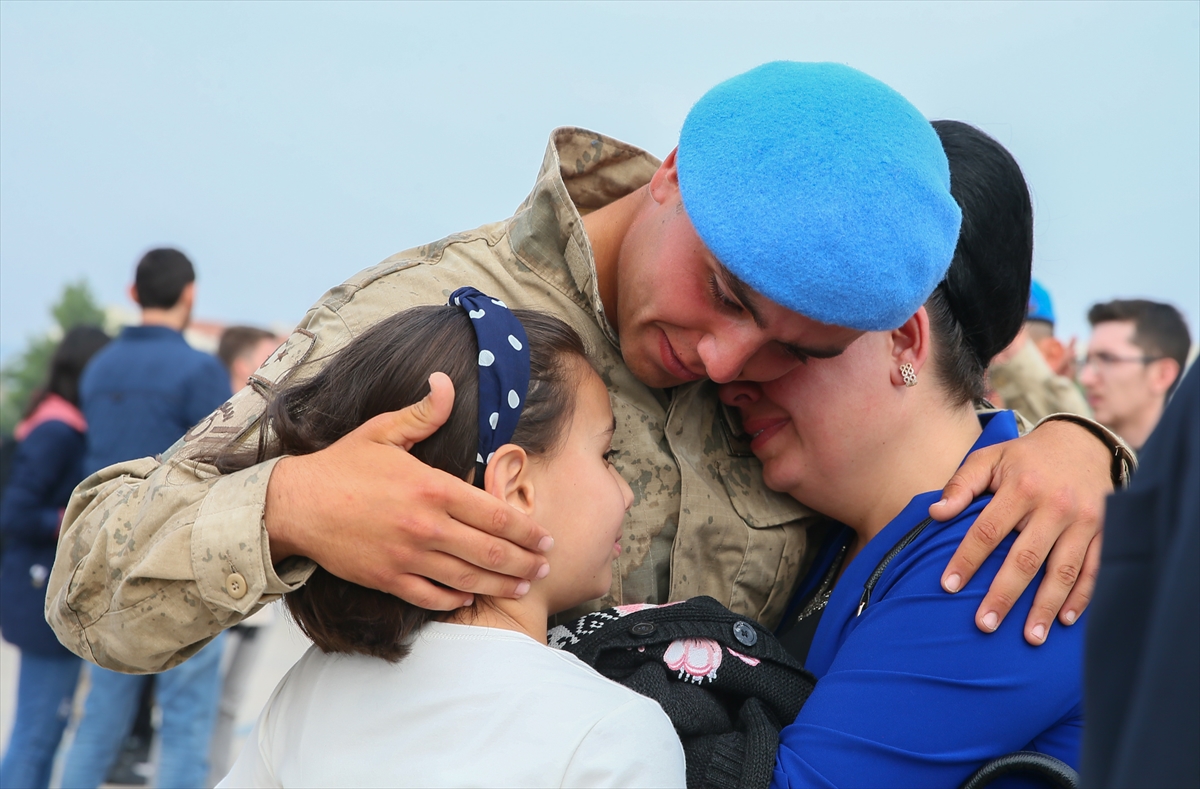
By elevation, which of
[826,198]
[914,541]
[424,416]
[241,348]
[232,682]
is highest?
[826,198]

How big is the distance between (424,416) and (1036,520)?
39.9 inches

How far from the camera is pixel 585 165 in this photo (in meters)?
2.29

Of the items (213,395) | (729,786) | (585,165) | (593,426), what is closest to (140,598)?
(593,426)

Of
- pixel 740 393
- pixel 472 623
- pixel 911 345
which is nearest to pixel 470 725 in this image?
pixel 472 623

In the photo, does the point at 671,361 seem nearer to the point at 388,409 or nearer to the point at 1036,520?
the point at 388,409

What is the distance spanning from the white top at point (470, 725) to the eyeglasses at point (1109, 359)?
4.81m

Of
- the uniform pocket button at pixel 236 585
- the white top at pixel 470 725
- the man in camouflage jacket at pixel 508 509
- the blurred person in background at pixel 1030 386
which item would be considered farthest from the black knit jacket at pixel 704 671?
the blurred person in background at pixel 1030 386

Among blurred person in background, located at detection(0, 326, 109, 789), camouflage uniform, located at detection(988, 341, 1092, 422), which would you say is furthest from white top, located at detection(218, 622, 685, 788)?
camouflage uniform, located at detection(988, 341, 1092, 422)

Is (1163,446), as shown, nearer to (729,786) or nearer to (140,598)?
(729,786)

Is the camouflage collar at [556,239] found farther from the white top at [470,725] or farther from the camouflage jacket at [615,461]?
the white top at [470,725]

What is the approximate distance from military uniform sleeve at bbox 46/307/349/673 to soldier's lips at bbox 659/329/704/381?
68 cm

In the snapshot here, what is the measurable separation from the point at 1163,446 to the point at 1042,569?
3.06 ft

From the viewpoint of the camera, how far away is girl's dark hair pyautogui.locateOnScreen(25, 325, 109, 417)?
512 centimetres

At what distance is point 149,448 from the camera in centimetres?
456
